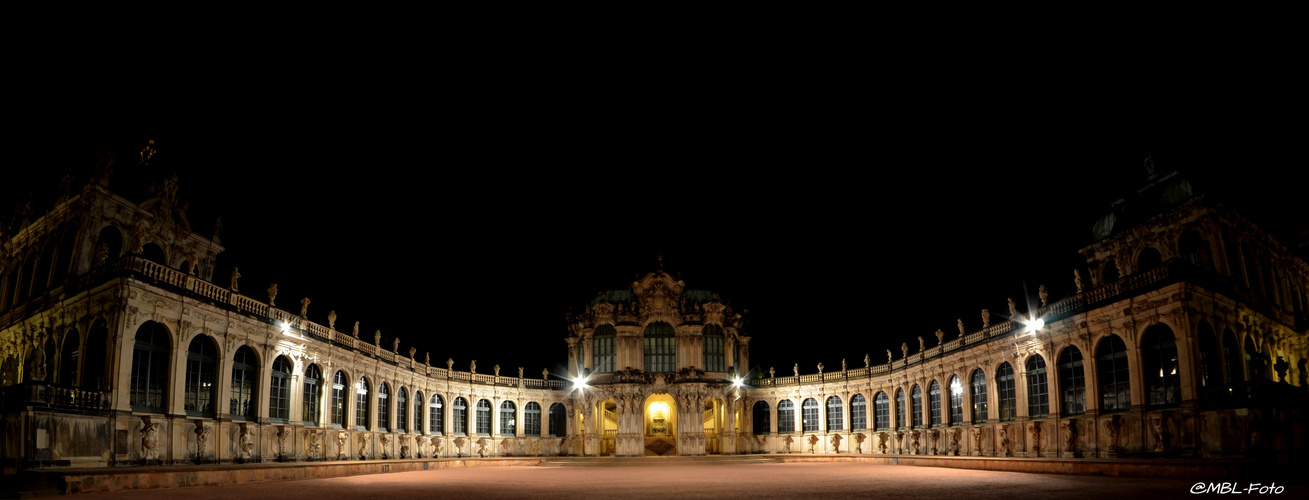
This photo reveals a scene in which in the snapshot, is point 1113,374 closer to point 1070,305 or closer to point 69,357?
point 1070,305

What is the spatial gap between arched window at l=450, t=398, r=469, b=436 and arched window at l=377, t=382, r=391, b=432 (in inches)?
261

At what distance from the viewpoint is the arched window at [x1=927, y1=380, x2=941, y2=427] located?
44.5 metres

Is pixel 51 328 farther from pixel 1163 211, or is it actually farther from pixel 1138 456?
pixel 1163 211

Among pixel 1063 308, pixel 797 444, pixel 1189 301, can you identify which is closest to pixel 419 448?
pixel 797 444

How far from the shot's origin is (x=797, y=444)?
5419 centimetres

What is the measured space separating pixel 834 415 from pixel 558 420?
18.4 meters

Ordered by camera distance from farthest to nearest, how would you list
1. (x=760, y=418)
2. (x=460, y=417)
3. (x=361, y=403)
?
1. (x=760, y=418)
2. (x=460, y=417)
3. (x=361, y=403)

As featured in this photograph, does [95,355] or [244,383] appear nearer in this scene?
[95,355]

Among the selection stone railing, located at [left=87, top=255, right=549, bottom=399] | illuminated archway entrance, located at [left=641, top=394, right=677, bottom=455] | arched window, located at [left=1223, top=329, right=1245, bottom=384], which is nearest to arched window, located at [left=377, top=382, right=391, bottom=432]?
stone railing, located at [left=87, top=255, right=549, bottom=399]

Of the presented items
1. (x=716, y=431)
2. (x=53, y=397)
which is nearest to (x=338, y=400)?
(x=53, y=397)

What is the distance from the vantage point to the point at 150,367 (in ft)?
90.8

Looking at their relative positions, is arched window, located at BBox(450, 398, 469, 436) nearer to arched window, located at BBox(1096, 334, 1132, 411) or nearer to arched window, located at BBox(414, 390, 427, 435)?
arched window, located at BBox(414, 390, 427, 435)

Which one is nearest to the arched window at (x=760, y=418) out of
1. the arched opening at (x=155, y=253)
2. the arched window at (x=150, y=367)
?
the arched opening at (x=155, y=253)

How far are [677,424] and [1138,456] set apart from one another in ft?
98.7
